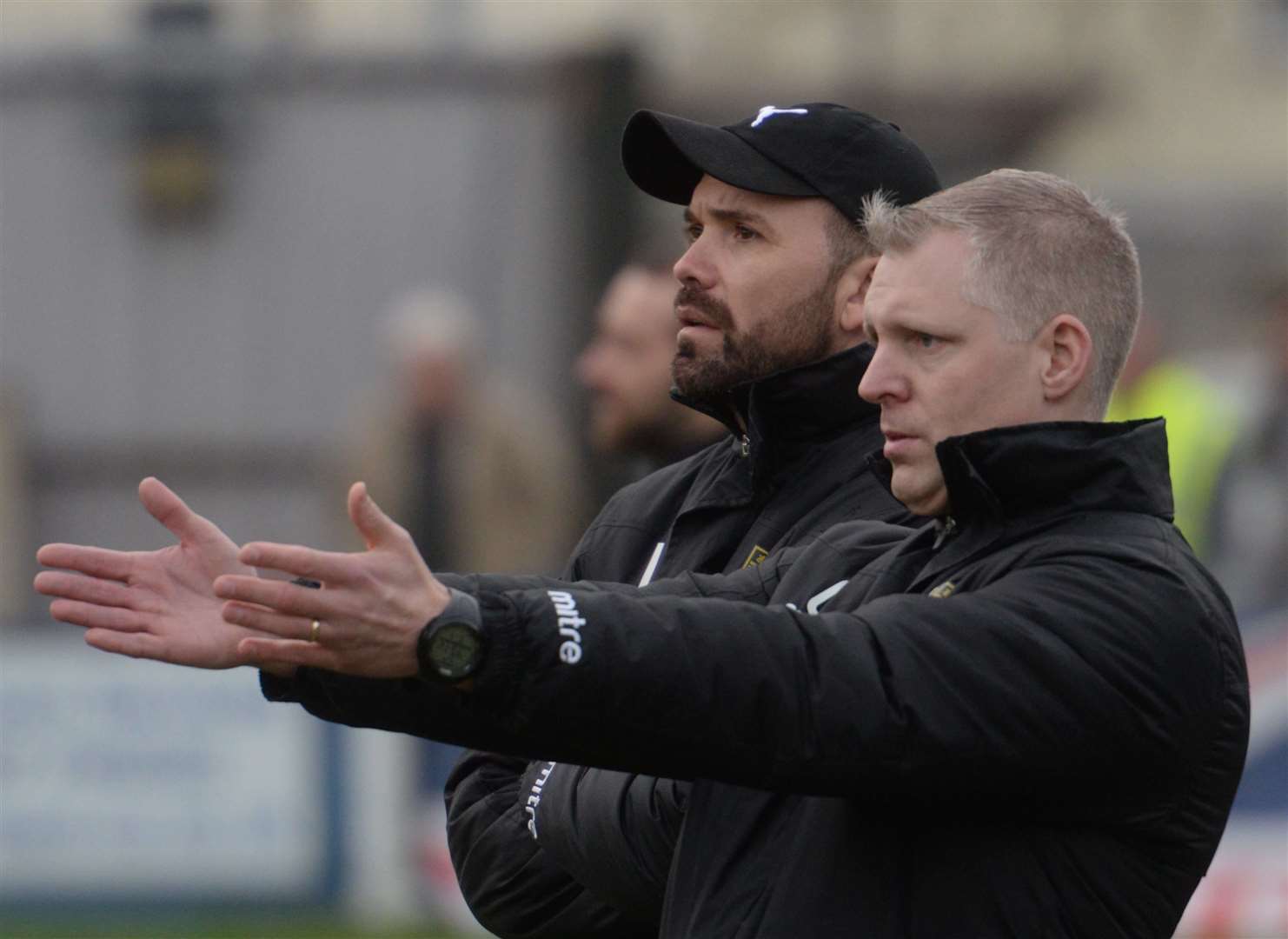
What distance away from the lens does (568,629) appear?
2.29 metres

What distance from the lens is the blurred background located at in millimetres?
8789

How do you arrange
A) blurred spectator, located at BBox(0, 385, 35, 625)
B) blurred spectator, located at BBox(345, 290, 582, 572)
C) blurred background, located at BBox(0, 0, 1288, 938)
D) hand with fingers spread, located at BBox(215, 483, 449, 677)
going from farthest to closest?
blurred spectator, located at BBox(0, 385, 35, 625) → blurred spectator, located at BBox(345, 290, 582, 572) → blurred background, located at BBox(0, 0, 1288, 938) → hand with fingers spread, located at BBox(215, 483, 449, 677)

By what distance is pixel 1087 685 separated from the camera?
2.38m

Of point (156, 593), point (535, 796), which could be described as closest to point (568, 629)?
point (156, 593)

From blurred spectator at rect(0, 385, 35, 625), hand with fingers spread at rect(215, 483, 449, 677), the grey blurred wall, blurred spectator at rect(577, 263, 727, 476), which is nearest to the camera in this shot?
hand with fingers spread at rect(215, 483, 449, 677)

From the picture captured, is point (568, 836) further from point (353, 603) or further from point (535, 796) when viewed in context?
point (353, 603)

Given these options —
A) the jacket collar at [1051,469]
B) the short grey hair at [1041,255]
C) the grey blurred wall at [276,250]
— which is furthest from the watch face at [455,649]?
the grey blurred wall at [276,250]

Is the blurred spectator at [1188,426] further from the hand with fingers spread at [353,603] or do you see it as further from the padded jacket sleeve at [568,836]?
the hand with fingers spread at [353,603]

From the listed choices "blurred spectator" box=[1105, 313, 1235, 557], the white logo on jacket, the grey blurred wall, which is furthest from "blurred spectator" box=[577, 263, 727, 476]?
the grey blurred wall

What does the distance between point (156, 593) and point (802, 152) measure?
1.27m

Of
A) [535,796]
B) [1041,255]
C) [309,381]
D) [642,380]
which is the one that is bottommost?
[309,381]

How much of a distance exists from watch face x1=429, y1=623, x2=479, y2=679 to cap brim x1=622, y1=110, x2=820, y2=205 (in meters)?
1.25

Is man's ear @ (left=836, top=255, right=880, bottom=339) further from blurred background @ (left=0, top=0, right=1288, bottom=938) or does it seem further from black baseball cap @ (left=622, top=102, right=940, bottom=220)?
blurred background @ (left=0, top=0, right=1288, bottom=938)

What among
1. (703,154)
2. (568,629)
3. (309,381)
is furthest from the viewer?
(309,381)
